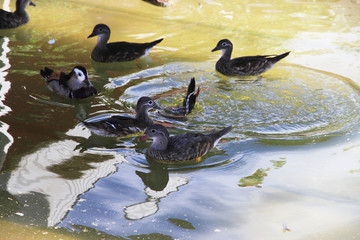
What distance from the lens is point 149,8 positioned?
40.5 ft

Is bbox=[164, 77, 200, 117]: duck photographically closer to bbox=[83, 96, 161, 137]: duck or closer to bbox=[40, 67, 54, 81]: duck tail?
bbox=[83, 96, 161, 137]: duck

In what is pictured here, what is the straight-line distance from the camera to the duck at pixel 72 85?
757cm

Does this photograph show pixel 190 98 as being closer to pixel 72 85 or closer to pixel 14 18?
pixel 72 85

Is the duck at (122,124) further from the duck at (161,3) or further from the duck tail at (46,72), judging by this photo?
the duck at (161,3)

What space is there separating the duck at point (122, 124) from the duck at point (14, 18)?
5662 millimetres

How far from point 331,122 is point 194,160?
2.18 meters

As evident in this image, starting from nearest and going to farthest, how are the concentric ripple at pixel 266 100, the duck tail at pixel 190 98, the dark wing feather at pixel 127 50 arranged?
the concentric ripple at pixel 266 100, the duck tail at pixel 190 98, the dark wing feather at pixel 127 50

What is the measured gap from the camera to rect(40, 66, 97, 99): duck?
7570mm

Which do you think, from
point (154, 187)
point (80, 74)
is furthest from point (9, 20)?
point (154, 187)

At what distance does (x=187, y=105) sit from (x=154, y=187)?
6.31ft

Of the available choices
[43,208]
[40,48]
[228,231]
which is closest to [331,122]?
[228,231]

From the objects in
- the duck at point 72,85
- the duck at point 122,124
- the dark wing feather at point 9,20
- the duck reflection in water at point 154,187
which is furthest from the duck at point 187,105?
the dark wing feather at point 9,20

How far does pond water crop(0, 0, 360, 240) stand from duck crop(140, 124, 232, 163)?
0.44ft

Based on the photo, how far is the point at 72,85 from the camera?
24.8 feet
